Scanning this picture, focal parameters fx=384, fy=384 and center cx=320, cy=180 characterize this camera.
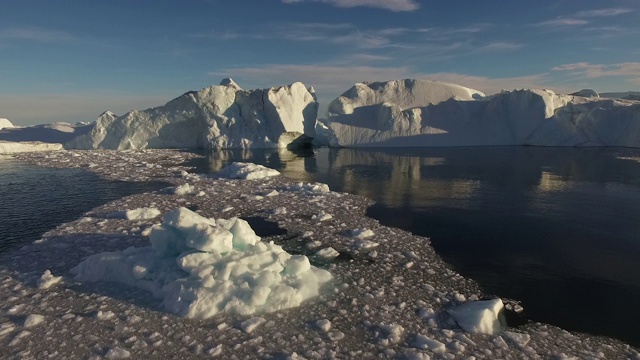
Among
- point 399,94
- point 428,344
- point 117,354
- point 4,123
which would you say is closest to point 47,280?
point 117,354

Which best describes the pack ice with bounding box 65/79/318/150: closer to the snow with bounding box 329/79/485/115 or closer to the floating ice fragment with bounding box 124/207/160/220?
the snow with bounding box 329/79/485/115

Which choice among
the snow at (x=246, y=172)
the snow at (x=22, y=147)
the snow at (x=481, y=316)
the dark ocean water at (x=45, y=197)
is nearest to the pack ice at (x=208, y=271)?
the snow at (x=481, y=316)

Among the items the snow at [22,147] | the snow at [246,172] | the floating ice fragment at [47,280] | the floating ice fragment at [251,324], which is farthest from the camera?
the snow at [22,147]

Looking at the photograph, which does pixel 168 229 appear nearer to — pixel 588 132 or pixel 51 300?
pixel 51 300

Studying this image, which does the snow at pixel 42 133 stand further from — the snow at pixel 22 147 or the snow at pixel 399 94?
the snow at pixel 399 94

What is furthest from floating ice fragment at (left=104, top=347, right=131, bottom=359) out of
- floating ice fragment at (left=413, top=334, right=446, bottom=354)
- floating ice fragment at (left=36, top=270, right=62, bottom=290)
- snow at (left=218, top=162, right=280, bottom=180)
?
snow at (left=218, top=162, right=280, bottom=180)
